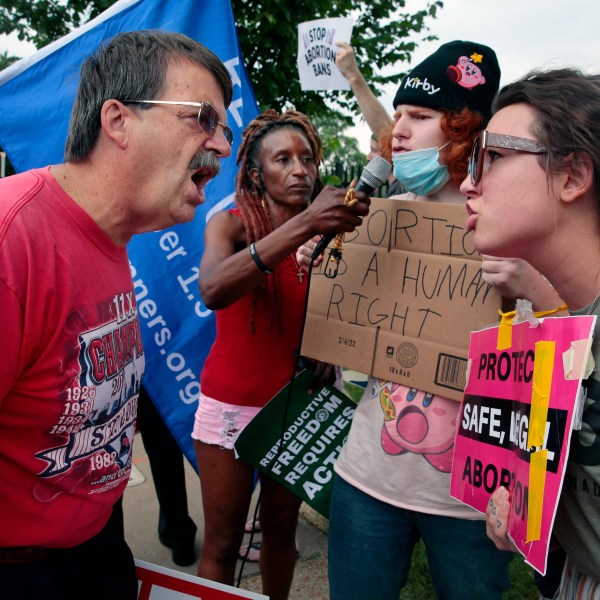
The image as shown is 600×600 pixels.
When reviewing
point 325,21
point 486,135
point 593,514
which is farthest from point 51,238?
point 325,21

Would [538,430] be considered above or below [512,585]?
above

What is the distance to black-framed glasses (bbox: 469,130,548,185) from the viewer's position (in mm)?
1318

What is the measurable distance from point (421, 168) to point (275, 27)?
21.7ft

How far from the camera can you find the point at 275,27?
7.77 meters

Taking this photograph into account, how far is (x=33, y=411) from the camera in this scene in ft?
4.31

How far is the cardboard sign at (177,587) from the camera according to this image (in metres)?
1.64

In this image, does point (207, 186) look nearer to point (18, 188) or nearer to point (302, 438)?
point (302, 438)

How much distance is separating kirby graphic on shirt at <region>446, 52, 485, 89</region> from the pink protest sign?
853 millimetres

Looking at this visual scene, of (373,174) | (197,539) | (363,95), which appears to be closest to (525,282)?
(373,174)

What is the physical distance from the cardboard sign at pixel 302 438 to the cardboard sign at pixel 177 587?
64 centimetres

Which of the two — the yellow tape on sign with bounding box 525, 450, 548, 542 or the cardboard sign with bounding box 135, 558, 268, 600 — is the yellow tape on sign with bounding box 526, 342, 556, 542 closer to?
the yellow tape on sign with bounding box 525, 450, 548, 542

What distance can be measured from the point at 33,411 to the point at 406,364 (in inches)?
41.5

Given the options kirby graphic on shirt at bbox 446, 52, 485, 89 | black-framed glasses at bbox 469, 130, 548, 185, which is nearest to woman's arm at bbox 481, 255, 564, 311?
black-framed glasses at bbox 469, 130, 548, 185

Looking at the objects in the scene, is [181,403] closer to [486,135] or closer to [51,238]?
[51,238]
